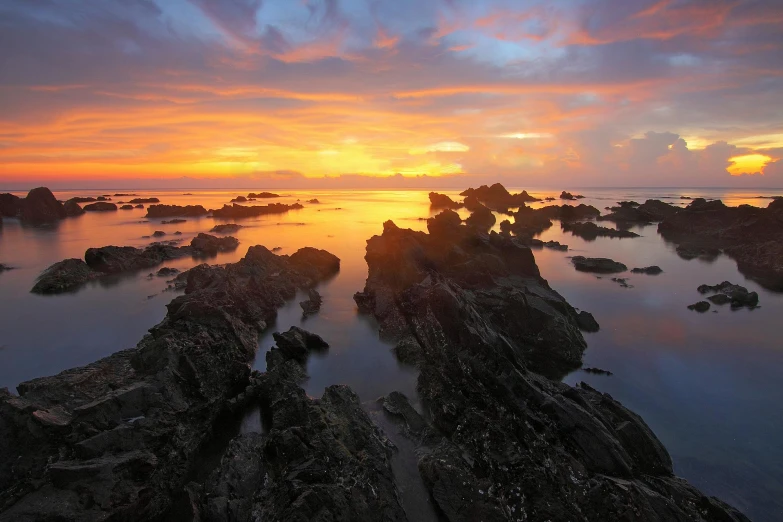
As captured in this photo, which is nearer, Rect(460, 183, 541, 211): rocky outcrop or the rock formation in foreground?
the rock formation in foreground

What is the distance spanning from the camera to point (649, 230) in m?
66.3

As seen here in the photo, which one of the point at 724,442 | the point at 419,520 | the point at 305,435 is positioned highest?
the point at 305,435

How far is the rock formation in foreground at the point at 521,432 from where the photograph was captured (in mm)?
8156

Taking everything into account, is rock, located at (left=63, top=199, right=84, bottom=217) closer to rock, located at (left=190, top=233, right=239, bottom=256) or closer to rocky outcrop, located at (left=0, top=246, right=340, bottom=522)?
rock, located at (left=190, top=233, right=239, bottom=256)

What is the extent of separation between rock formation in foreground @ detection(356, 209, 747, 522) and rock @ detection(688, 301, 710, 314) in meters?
13.8

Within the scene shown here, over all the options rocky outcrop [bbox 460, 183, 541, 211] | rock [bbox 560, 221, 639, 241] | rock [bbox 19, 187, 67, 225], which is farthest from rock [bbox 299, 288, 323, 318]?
rocky outcrop [bbox 460, 183, 541, 211]

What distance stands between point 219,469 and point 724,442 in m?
16.7

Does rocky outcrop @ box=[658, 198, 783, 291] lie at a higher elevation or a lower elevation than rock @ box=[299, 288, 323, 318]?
higher

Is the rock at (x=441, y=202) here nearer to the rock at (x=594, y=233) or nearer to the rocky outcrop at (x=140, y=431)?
the rock at (x=594, y=233)

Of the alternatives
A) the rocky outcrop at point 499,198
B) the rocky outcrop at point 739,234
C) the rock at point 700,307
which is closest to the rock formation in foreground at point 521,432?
the rock at point 700,307

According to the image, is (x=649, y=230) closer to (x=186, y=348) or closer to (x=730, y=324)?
(x=730, y=324)

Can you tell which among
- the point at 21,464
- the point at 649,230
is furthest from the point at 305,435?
the point at 649,230

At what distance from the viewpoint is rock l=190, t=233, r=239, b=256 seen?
141 ft

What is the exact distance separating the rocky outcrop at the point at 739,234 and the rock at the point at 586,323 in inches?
903
